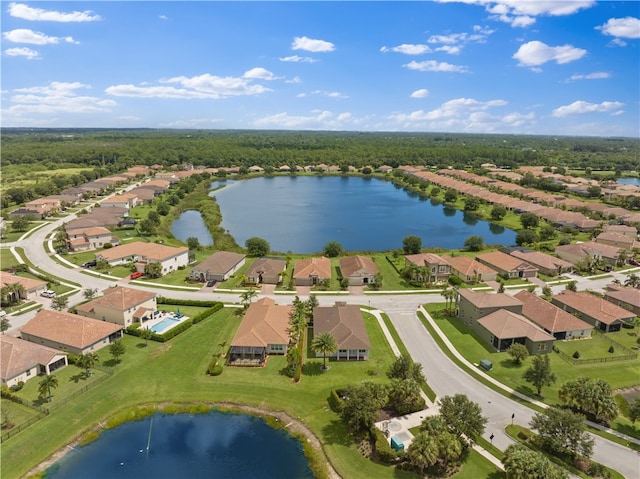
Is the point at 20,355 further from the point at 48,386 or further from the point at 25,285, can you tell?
the point at 25,285

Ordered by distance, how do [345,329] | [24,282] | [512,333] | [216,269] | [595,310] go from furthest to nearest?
[216,269]
[24,282]
[595,310]
[512,333]
[345,329]

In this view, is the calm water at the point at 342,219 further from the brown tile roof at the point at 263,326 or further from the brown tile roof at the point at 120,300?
the brown tile roof at the point at 120,300

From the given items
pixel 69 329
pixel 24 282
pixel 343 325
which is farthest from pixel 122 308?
pixel 343 325

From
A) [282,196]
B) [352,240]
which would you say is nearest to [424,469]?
[352,240]

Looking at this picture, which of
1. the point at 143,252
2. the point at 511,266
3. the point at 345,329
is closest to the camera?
the point at 345,329

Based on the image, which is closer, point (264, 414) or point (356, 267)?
point (264, 414)

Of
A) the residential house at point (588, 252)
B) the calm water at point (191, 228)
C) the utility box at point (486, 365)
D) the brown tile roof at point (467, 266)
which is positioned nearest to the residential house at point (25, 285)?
the calm water at point (191, 228)

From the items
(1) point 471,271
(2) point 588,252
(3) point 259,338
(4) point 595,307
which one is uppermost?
(2) point 588,252

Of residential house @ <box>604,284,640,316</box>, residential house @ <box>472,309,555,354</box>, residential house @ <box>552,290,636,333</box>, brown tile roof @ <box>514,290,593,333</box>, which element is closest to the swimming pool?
residential house @ <box>472,309,555,354</box>
